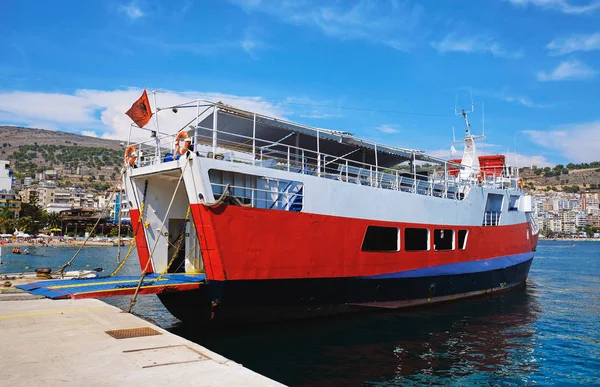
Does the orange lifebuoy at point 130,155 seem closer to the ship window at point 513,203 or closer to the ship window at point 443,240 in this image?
the ship window at point 443,240

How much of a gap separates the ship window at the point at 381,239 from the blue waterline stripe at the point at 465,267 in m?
0.87

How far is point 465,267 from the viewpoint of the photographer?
17.5 m

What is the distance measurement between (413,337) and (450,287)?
16.0 feet

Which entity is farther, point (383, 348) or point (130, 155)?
point (130, 155)

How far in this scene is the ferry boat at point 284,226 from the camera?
11.1 metres

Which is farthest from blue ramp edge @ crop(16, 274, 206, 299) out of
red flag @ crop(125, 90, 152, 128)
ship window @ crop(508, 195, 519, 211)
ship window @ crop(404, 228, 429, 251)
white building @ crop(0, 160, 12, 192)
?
white building @ crop(0, 160, 12, 192)

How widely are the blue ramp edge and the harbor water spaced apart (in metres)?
1.47

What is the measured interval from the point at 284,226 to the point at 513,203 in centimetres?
1462

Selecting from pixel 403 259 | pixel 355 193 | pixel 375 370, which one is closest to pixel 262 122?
pixel 355 193

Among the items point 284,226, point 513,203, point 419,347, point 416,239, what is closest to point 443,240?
point 416,239

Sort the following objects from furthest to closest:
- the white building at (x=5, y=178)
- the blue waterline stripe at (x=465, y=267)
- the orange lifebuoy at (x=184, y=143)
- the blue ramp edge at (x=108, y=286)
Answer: the white building at (x=5, y=178), the blue waterline stripe at (x=465, y=267), the orange lifebuoy at (x=184, y=143), the blue ramp edge at (x=108, y=286)

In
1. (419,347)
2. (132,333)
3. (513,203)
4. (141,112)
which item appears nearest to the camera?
(132,333)

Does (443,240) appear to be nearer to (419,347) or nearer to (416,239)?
(416,239)

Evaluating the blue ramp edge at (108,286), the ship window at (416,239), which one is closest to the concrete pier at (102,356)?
the blue ramp edge at (108,286)
